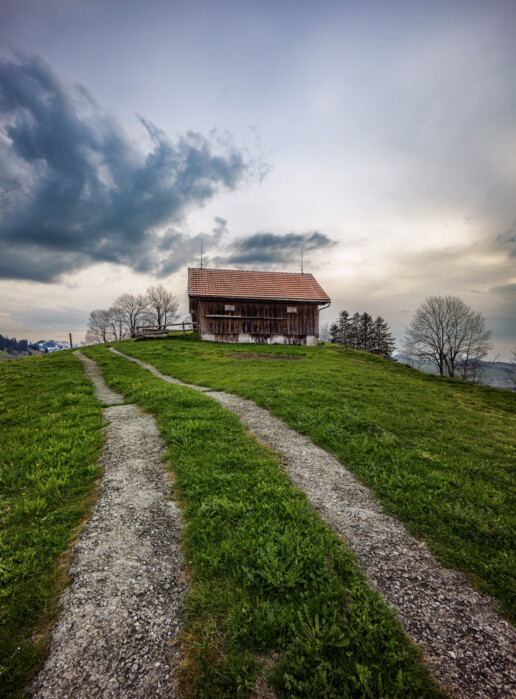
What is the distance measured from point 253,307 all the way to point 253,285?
3.12 meters

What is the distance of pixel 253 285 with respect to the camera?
3509 cm

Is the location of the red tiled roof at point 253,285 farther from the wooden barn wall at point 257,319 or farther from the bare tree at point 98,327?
the bare tree at point 98,327

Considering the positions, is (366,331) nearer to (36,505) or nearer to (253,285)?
(253,285)

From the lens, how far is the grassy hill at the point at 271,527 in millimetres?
2766

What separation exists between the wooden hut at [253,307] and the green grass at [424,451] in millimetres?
16924

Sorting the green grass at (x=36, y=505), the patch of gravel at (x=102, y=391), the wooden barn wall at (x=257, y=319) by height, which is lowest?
the green grass at (x=36, y=505)

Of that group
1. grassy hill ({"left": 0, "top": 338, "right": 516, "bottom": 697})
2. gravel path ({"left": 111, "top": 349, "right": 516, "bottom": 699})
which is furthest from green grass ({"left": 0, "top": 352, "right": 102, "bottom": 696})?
gravel path ({"left": 111, "top": 349, "right": 516, "bottom": 699})

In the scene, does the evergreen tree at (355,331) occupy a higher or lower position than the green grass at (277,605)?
higher

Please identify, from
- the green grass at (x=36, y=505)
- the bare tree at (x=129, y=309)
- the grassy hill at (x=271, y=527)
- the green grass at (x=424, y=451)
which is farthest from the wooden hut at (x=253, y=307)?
the bare tree at (x=129, y=309)

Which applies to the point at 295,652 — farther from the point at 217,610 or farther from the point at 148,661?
the point at 148,661

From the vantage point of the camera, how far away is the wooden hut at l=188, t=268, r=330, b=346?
109ft

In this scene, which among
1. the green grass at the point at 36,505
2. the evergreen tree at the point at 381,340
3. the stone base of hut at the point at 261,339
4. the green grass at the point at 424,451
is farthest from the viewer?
the evergreen tree at the point at 381,340

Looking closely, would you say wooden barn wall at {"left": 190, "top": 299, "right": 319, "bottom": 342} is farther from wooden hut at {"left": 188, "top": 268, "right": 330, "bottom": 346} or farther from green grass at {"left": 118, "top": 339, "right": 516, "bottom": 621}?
green grass at {"left": 118, "top": 339, "right": 516, "bottom": 621}

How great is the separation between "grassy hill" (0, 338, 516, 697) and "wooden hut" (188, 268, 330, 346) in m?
23.0
